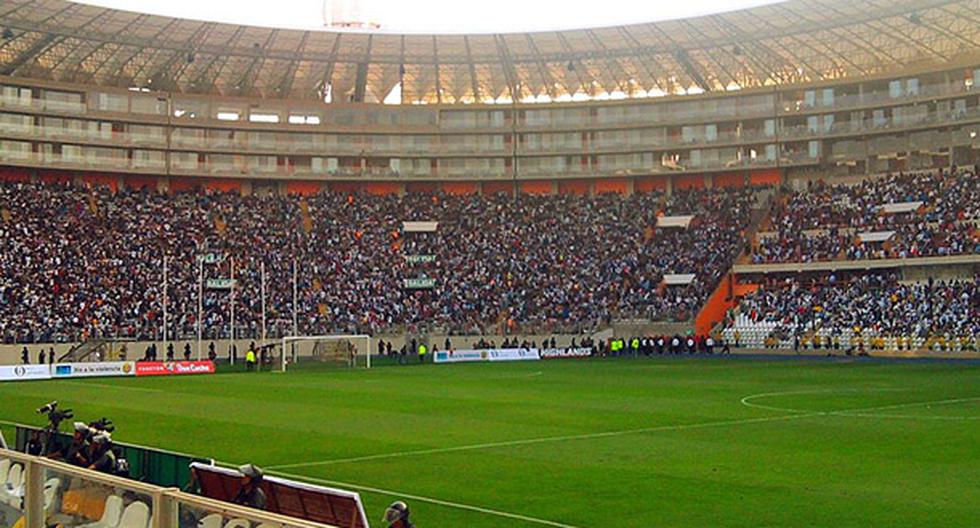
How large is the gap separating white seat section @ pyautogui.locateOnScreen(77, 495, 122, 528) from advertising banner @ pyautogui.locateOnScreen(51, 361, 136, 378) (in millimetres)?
46747

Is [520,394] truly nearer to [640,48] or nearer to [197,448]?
[197,448]

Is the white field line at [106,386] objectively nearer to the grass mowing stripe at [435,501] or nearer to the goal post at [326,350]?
the goal post at [326,350]

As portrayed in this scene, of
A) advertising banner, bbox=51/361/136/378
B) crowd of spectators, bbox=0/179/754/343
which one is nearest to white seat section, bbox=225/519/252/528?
advertising banner, bbox=51/361/136/378

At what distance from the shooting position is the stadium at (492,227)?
38.7m

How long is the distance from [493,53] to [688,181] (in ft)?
63.3

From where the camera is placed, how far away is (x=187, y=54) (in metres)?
84.0

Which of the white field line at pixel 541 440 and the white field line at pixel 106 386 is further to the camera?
the white field line at pixel 106 386

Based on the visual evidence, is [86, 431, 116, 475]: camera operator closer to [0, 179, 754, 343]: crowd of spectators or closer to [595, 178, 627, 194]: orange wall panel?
[0, 179, 754, 343]: crowd of spectators

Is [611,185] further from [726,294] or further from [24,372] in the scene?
[24,372]

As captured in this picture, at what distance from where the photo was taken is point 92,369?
54.9 meters

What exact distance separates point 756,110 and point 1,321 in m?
55.7

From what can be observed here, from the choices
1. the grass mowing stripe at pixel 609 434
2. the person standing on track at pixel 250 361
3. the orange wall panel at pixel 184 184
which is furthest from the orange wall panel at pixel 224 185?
the grass mowing stripe at pixel 609 434

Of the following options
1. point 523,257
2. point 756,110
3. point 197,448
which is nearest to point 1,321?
point 523,257

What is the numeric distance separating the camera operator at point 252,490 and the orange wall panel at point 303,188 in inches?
3307
